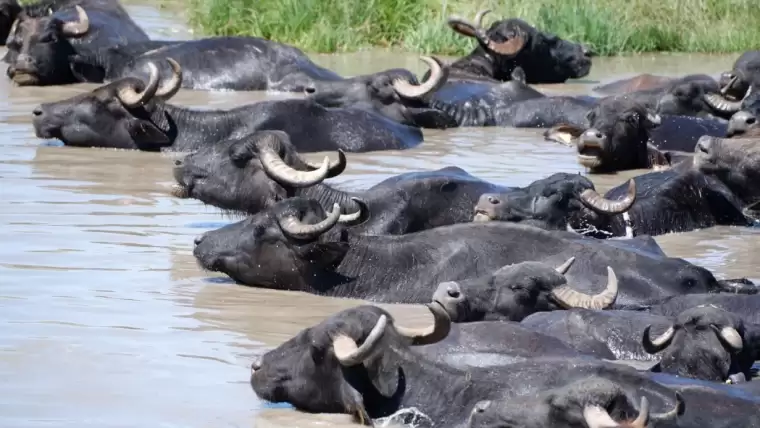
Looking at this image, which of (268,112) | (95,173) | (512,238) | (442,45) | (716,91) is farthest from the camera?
(442,45)

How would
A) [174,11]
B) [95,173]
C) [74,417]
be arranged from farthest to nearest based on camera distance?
[174,11], [95,173], [74,417]

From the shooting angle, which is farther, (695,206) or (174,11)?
(174,11)

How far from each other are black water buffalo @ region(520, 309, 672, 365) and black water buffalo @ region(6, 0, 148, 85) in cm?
1069

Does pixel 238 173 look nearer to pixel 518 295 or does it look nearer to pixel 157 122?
pixel 157 122

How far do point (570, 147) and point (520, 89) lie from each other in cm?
202

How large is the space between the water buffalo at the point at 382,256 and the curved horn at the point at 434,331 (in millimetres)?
2048

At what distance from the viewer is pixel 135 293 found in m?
8.45

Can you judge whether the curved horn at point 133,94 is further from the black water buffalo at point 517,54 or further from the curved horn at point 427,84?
the black water buffalo at point 517,54

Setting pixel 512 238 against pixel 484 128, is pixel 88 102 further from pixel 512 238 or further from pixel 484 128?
pixel 512 238

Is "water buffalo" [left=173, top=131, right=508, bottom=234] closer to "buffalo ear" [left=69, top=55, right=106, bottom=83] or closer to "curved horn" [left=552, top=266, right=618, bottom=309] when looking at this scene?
"curved horn" [left=552, top=266, right=618, bottom=309]

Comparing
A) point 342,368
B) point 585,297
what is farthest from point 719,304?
point 342,368

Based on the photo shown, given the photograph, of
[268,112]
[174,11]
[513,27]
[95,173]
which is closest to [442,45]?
[513,27]

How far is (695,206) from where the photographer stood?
11.0 m

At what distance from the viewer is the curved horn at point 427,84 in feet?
49.0
